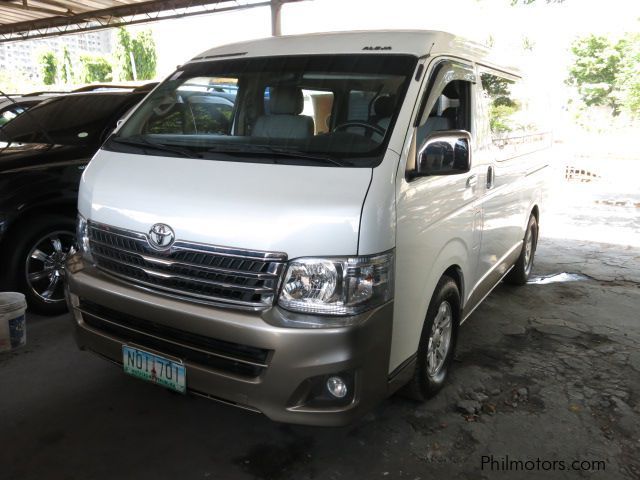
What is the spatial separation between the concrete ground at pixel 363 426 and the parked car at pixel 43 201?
0.39 metres

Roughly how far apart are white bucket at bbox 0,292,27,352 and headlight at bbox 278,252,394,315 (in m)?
2.32

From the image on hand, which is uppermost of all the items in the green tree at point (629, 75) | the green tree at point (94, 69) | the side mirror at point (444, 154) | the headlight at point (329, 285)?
the green tree at point (94, 69)

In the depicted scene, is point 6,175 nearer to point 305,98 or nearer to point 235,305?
point 305,98

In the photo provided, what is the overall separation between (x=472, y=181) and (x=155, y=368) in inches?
77.0

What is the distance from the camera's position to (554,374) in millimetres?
3422

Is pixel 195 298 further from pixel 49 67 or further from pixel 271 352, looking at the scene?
pixel 49 67

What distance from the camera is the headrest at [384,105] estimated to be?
2504 millimetres

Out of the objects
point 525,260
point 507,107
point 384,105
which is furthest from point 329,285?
point 525,260

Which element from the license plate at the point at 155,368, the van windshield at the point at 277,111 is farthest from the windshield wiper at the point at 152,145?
the license plate at the point at 155,368

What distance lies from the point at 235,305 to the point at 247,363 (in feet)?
0.78

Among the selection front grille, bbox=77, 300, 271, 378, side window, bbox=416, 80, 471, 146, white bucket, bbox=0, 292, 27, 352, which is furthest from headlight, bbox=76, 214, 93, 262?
side window, bbox=416, 80, 471, 146

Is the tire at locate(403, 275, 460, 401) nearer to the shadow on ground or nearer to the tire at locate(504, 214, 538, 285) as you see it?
the shadow on ground

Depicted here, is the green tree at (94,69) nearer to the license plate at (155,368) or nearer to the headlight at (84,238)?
the headlight at (84,238)

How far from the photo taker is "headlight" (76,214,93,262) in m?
2.68
